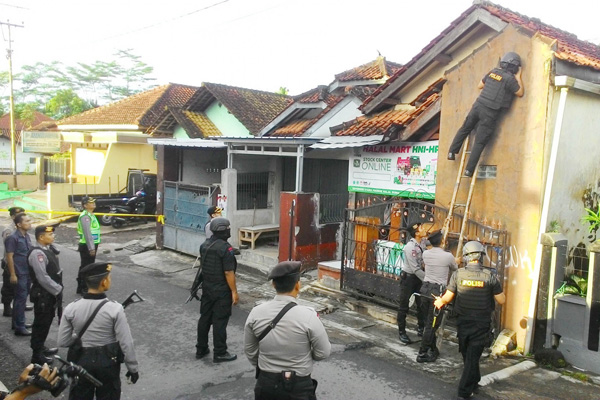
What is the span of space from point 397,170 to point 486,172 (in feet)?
6.65

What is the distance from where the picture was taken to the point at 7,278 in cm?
736

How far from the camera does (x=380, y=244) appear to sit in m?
8.70

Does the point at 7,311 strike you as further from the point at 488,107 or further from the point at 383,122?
the point at 488,107

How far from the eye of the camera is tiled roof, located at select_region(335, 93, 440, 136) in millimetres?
8828

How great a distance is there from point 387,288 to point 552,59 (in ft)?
13.7

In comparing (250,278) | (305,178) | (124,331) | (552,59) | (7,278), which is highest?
(552,59)

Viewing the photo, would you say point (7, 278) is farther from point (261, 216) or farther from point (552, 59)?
point (552, 59)

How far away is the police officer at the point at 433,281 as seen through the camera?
6320 mm

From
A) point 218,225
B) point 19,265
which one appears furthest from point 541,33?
point 19,265

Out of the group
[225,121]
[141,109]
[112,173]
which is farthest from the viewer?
[141,109]

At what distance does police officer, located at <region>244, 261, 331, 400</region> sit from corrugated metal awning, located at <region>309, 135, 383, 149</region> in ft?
19.4

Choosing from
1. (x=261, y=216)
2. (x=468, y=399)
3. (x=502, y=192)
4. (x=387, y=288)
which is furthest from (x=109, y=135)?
(x=468, y=399)

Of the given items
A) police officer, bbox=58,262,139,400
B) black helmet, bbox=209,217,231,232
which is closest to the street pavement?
police officer, bbox=58,262,139,400

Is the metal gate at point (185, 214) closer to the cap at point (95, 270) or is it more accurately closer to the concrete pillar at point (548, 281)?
the concrete pillar at point (548, 281)
